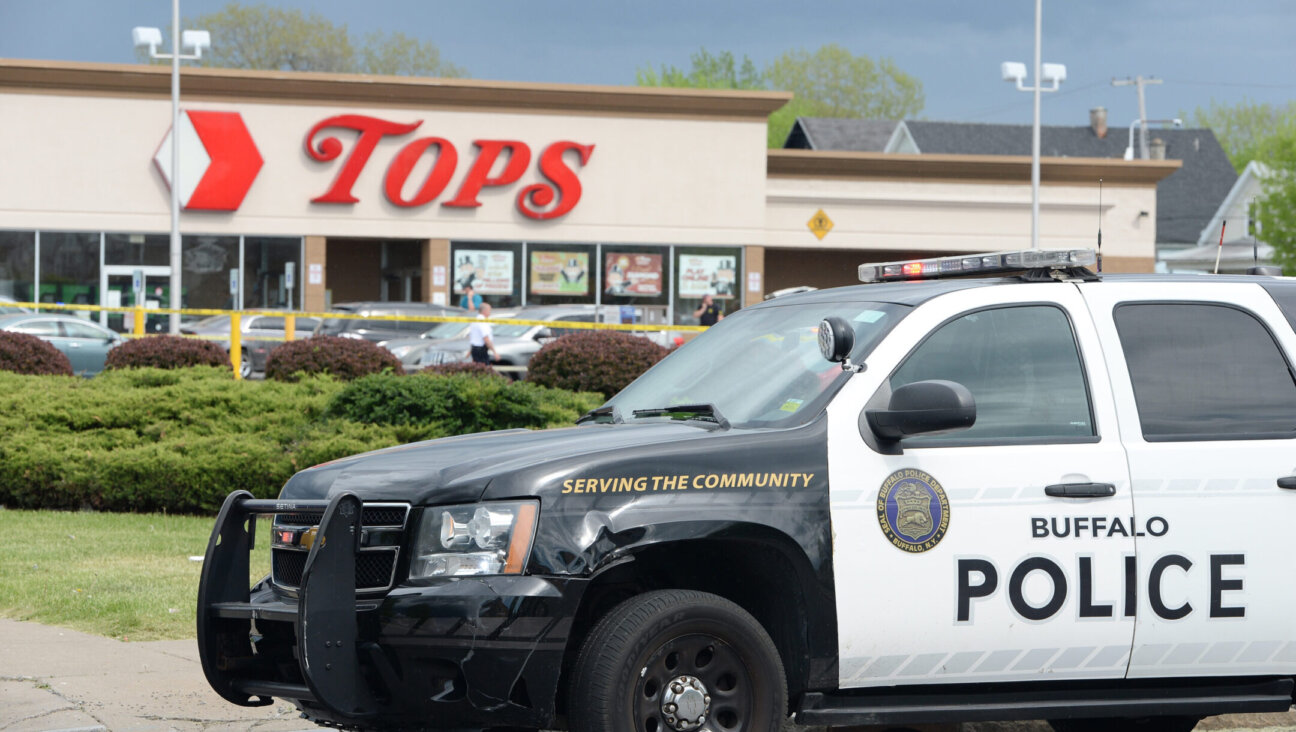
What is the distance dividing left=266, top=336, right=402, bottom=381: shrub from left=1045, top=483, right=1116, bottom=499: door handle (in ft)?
38.5

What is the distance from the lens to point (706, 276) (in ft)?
126

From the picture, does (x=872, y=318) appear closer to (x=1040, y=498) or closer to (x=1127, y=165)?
(x=1040, y=498)

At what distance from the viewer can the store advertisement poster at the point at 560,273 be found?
37.5 m

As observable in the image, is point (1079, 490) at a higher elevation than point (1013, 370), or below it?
below

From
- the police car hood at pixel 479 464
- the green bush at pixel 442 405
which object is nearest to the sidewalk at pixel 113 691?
the police car hood at pixel 479 464

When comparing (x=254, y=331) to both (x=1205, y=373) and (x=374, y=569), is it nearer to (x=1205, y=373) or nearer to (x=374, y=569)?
(x=374, y=569)

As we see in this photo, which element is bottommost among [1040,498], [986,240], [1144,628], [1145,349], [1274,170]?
[1144,628]

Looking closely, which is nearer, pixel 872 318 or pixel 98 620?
pixel 872 318

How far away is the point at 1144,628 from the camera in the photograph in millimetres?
4914

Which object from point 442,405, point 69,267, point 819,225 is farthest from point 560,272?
point 442,405

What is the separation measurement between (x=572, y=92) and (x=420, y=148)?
4.08 meters

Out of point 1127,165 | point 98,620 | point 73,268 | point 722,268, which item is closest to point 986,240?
point 1127,165

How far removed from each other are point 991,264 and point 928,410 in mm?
1051

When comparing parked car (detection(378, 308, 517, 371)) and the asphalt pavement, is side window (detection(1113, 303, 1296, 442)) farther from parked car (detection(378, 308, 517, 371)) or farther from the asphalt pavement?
parked car (detection(378, 308, 517, 371))
